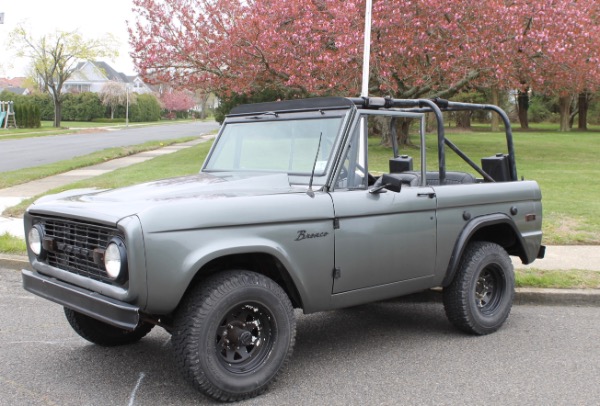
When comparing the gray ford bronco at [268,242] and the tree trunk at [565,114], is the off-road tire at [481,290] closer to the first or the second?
the gray ford bronco at [268,242]

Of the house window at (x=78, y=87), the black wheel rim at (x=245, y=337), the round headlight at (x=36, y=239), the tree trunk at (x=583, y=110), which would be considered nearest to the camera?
the black wheel rim at (x=245, y=337)

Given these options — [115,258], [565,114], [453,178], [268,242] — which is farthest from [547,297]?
[565,114]

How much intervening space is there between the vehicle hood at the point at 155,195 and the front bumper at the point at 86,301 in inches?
16.8

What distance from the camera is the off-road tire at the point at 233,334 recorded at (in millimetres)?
3533

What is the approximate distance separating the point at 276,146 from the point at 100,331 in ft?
6.14

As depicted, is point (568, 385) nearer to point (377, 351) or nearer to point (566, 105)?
point (377, 351)

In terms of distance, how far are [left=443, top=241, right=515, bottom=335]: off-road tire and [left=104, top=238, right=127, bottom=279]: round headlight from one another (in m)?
2.67

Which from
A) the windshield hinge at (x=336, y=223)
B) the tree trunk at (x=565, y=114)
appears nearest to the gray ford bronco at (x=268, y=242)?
the windshield hinge at (x=336, y=223)

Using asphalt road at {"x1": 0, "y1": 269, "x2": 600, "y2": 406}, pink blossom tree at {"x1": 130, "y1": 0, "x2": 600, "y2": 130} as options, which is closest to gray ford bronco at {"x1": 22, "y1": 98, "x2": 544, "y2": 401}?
asphalt road at {"x1": 0, "y1": 269, "x2": 600, "y2": 406}

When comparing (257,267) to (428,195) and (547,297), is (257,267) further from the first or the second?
(547,297)

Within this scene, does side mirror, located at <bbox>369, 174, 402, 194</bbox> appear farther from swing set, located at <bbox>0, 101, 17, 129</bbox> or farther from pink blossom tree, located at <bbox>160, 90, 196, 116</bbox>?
pink blossom tree, located at <bbox>160, 90, 196, 116</bbox>

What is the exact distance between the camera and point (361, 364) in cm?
439

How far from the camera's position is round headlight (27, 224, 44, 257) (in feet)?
13.3

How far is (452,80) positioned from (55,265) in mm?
17304
